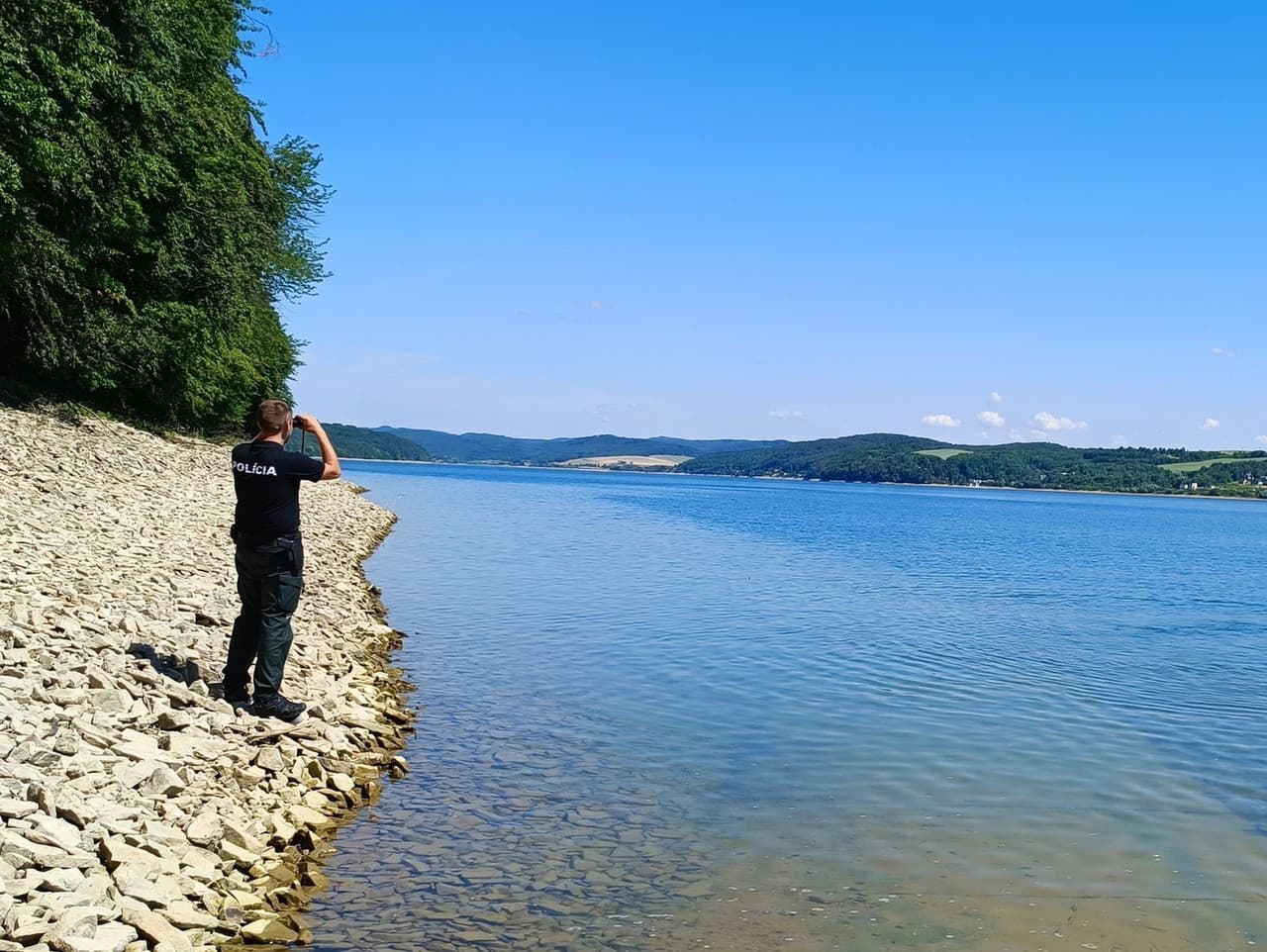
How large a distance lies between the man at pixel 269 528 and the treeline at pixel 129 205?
→ 49.7ft

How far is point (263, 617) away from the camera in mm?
8930

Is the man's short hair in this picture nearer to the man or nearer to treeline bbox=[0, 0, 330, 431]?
the man

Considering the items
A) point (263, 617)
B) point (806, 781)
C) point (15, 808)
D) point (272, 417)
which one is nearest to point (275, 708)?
point (263, 617)

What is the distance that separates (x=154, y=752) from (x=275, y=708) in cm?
158

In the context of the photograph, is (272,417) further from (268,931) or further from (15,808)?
(268,931)

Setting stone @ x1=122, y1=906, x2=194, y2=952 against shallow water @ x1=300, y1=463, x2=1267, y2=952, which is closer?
stone @ x1=122, y1=906, x2=194, y2=952

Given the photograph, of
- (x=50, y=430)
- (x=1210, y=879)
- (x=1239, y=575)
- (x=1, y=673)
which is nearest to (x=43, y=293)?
(x=50, y=430)

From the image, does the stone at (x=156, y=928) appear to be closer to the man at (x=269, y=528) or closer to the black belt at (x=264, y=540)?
the man at (x=269, y=528)

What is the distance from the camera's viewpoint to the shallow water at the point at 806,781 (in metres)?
7.10

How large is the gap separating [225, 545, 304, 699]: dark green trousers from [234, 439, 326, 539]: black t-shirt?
19 cm

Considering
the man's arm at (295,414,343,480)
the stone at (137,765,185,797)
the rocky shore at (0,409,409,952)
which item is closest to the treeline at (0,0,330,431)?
the rocky shore at (0,409,409,952)

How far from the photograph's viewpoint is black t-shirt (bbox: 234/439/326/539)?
8711 mm

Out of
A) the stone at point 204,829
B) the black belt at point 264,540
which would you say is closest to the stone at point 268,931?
the stone at point 204,829

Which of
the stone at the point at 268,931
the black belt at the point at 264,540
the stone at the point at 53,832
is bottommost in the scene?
the stone at the point at 268,931
